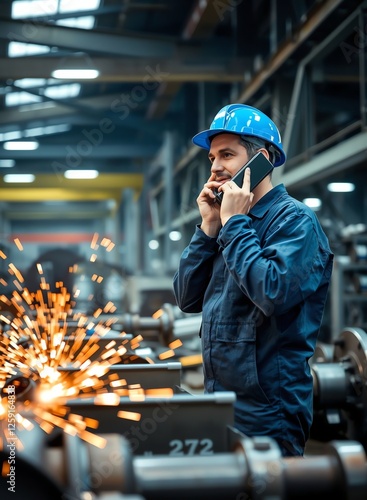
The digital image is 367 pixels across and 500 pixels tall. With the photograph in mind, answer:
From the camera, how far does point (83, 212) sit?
2439 cm

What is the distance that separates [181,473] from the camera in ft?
3.63

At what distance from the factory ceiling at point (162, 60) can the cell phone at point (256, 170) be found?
9.46 feet

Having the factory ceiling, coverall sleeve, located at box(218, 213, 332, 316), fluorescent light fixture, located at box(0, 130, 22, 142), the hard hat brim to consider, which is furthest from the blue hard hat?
fluorescent light fixture, located at box(0, 130, 22, 142)

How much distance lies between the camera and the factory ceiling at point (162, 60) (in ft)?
19.2

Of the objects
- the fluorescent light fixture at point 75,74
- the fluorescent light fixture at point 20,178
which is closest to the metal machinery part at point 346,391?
the fluorescent light fixture at point 75,74

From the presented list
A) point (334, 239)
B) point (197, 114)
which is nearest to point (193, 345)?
point (334, 239)

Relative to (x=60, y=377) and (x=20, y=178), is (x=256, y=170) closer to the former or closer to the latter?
(x=60, y=377)

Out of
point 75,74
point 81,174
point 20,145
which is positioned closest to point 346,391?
point 75,74

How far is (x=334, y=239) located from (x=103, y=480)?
19.2ft

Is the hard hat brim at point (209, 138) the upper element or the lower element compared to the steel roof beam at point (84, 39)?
lower

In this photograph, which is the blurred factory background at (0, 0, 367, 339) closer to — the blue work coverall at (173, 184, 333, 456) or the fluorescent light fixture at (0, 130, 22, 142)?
the fluorescent light fixture at (0, 130, 22, 142)

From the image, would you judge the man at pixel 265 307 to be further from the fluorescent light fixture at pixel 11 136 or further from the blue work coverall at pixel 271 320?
the fluorescent light fixture at pixel 11 136

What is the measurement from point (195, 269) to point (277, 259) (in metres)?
0.36

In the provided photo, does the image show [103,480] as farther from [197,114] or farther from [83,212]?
[83,212]
